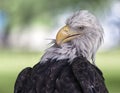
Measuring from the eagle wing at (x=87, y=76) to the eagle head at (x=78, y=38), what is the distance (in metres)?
0.23

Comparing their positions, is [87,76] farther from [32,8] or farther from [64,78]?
[32,8]

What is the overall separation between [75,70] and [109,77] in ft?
42.5

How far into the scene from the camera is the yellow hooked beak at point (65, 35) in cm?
696

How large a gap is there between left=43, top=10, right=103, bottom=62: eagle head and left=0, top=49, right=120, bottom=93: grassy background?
8.24 m

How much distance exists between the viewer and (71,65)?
671 cm

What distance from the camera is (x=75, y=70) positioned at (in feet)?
21.6

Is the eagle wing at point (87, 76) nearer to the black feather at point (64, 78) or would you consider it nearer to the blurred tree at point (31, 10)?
the black feather at point (64, 78)

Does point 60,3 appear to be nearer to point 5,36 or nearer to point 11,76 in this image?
point 5,36

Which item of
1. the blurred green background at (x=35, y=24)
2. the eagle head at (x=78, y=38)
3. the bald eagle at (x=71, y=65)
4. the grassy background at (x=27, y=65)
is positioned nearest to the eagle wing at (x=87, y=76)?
the bald eagle at (x=71, y=65)

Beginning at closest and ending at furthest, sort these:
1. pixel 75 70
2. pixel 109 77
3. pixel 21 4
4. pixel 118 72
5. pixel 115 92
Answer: pixel 75 70
pixel 115 92
pixel 109 77
pixel 118 72
pixel 21 4

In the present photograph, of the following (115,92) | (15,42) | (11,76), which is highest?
(15,42)

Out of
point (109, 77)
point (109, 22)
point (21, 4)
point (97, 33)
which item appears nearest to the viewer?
point (97, 33)

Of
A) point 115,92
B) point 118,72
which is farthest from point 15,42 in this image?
point 115,92

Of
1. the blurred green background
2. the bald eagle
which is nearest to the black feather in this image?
the bald eagle
